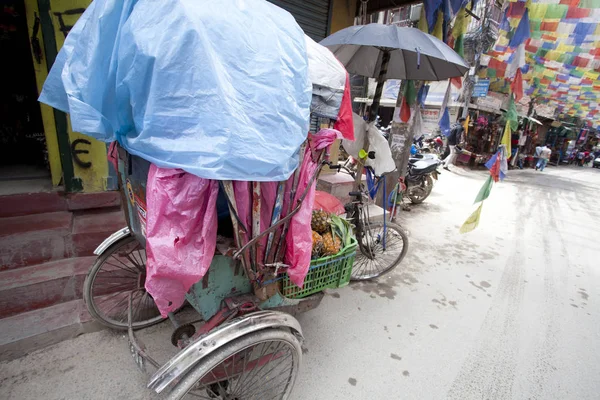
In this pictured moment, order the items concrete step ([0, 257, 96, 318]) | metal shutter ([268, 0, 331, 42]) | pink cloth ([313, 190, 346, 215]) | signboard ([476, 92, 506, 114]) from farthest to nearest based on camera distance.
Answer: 1. signboard ([476, 92, 506, 114])
2. metal shutter ([268, 0, 331, 42])
3. pink cloth ([313, 190, 346, 215])
4. concrete step ([0, 257, 96, 318])

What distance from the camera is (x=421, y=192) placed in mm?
6559

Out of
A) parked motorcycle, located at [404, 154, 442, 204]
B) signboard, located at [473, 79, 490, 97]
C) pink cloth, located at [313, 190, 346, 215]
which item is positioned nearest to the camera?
pink cloth, located at [313, 190, 346, 215]

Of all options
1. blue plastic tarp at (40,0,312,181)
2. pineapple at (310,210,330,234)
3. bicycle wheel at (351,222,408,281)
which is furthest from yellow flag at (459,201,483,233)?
blue plastic tarp at (40,0,312,181)

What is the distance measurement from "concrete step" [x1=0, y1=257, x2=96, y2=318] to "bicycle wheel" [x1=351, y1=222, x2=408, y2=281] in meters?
2.79

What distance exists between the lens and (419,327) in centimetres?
271

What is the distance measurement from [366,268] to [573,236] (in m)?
5.36

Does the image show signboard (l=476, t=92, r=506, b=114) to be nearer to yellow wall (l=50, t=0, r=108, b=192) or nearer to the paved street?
the paved street

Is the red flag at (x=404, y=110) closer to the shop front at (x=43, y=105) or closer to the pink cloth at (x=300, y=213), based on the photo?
the shop front at (x=43, y=105)

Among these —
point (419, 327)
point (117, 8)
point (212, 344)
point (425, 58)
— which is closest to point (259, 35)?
point (117, 8)

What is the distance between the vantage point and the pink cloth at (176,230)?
117 cm

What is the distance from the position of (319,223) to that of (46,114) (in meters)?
2.98

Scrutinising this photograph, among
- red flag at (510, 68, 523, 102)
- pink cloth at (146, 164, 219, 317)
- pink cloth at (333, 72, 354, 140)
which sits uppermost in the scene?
red flag at (510, 68, 523, 102)

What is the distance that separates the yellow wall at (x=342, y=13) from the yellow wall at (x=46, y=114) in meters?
4.08

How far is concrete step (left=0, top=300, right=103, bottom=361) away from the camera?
195 centimetres
